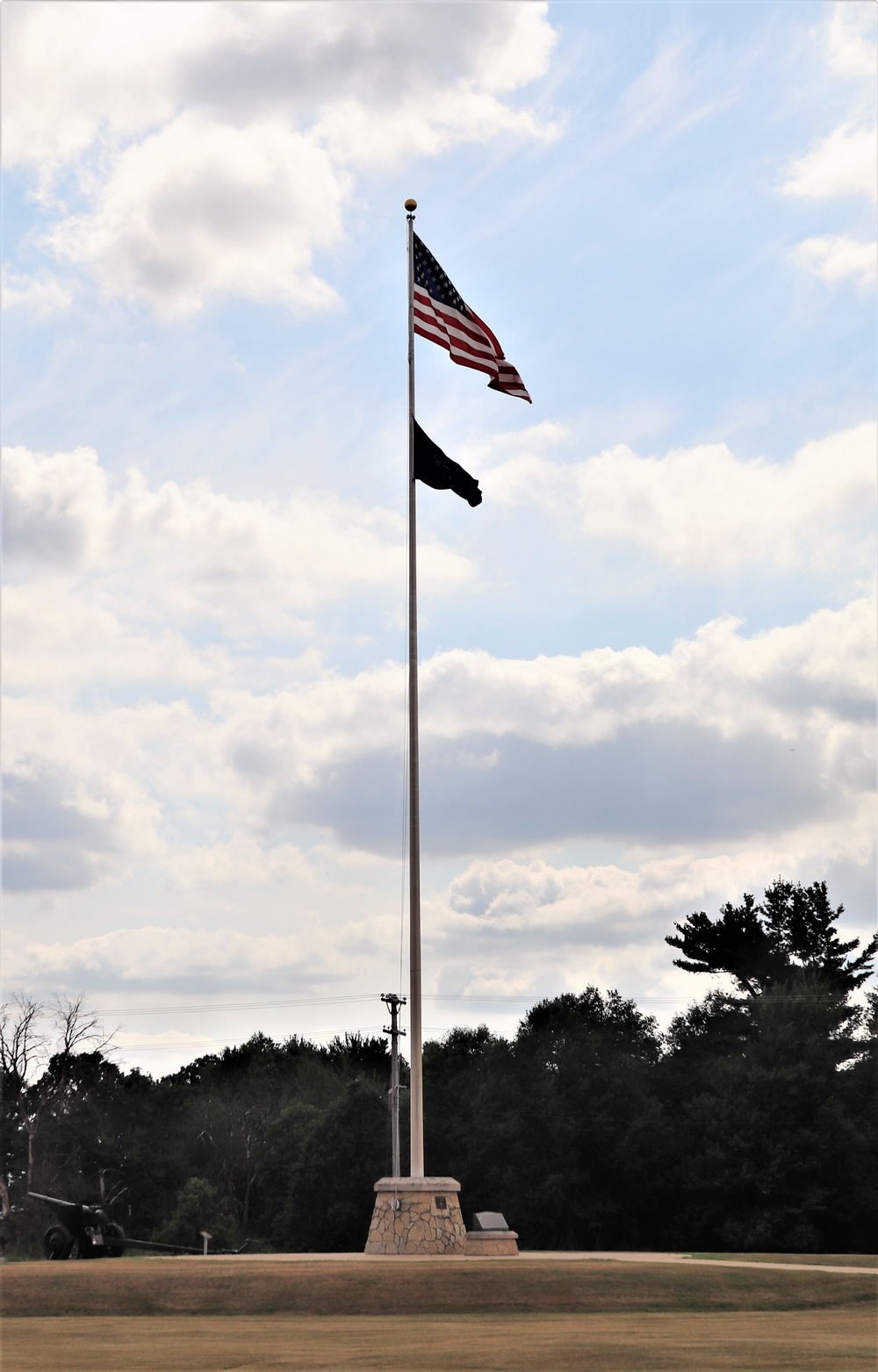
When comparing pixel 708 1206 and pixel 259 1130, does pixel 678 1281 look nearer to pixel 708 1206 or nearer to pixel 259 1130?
pixel 708 1206

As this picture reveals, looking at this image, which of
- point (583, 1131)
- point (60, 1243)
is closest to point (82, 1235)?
point (60, 1243)

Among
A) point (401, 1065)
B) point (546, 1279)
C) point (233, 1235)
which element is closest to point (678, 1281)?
point (546, 1279)

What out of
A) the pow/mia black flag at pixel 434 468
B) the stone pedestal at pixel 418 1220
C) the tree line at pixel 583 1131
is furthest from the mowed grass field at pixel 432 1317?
the tree line at pixel 583 1131

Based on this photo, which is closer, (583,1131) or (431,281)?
(431,281)

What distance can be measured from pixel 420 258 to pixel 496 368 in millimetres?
2316

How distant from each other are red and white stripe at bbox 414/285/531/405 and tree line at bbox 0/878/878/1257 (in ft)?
98.9

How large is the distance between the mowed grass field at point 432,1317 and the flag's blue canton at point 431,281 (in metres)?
15.3

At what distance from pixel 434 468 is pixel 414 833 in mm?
6210

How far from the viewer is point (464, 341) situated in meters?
23.1

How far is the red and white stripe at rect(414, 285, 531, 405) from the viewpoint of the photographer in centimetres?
2295

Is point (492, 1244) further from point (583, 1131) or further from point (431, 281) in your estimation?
point (583, 1131)

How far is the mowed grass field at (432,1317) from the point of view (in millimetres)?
13141

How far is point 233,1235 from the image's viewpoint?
185ft

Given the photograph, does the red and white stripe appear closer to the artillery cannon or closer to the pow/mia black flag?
the pow/mia black flag
